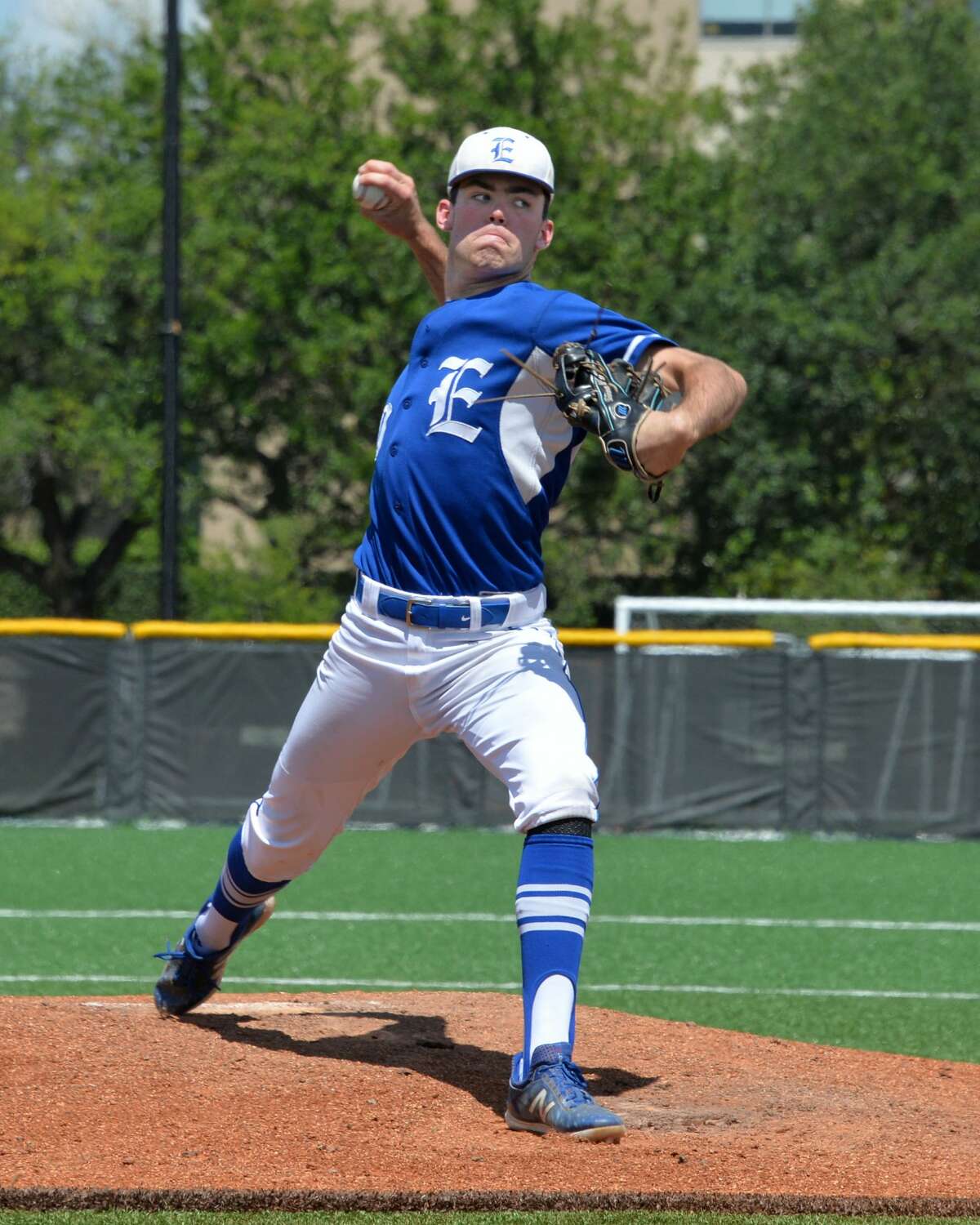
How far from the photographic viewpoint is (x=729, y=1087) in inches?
182

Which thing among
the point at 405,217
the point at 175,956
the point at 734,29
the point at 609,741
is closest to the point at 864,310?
the point at 609,741

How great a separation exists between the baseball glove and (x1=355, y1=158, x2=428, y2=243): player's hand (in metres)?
1.02

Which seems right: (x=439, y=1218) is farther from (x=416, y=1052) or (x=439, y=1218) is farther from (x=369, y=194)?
(x=369, y=194)

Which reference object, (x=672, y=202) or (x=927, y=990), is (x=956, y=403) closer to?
(x=672, y=202)

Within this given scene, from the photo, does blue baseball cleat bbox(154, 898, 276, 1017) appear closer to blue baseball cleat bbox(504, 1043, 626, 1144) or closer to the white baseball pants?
the white baseball pants

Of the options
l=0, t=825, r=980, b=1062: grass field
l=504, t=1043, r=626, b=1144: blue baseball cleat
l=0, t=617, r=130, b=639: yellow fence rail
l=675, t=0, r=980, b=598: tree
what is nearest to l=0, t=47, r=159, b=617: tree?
l=675, t=0, r=980, b=598: tree

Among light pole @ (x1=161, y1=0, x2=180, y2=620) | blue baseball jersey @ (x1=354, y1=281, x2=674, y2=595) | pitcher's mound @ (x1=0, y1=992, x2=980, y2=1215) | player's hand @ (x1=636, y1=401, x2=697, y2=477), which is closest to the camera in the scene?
pitcher's mound @ (x1=0, y1=992, x2=980, y2=1215)

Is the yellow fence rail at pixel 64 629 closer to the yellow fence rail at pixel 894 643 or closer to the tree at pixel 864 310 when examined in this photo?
the yellow fence rail at pixel 894 643

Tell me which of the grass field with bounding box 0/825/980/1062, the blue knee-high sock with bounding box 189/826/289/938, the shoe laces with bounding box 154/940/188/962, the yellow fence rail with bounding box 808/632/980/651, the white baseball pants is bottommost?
the grass field with bounding box 0/825/980/1062

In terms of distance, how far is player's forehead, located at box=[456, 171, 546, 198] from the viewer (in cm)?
438

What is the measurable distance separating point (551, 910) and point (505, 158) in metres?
1.87

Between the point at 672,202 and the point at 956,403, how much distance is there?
5.86 metres

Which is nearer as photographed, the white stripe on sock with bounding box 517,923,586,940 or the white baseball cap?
the white stripe on sock with bounding box 517,923,586,940

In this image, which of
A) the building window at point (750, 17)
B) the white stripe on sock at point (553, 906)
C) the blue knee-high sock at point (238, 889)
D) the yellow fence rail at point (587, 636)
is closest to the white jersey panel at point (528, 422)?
the white stripe on sock at point (553, 906)
